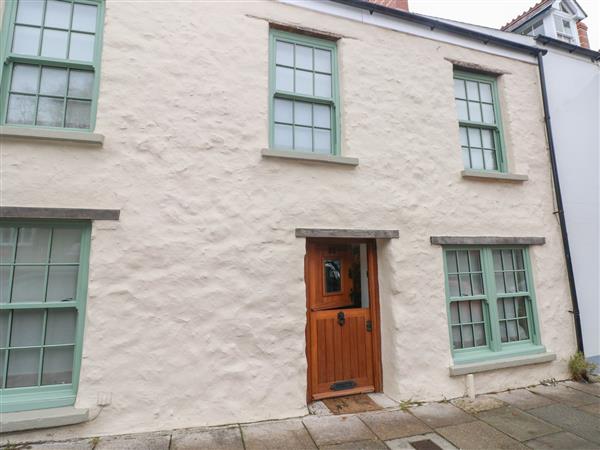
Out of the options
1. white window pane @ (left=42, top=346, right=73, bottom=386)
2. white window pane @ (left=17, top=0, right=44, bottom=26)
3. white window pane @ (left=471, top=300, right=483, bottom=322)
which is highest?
white window pane @ (left=17, top=0, right=44, bottom=26)

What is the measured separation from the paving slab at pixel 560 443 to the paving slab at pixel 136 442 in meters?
3.97

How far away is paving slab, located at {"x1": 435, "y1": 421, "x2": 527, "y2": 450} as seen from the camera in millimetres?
3666

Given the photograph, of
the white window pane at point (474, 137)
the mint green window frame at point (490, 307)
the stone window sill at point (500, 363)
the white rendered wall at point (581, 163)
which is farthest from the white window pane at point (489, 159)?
the stone window sill at point (500, 363)

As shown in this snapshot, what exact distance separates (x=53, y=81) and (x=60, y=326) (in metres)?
2.96

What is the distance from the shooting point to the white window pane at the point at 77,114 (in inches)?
163

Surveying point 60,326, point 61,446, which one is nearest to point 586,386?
point 61,446

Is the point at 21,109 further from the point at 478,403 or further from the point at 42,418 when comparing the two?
the point at 478,403

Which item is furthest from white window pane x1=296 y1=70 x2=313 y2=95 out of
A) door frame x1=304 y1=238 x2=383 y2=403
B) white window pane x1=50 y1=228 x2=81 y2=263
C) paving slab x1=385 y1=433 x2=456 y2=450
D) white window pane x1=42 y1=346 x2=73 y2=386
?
paving slab x1=385 y1=433 x2=456 y2=450

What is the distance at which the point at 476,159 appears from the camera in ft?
19.7

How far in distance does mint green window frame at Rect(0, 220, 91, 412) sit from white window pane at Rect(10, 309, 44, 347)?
3cm

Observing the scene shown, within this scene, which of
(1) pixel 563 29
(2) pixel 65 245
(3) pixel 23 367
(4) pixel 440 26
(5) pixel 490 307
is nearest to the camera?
(3) pixel 23 367

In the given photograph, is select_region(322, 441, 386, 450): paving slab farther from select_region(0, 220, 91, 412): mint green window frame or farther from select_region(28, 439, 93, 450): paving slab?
select_region(0, 220, 91, 412): mint green window frame

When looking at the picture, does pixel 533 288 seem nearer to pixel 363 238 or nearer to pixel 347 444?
pixel 363 238

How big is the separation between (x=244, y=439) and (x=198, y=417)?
63 cm
